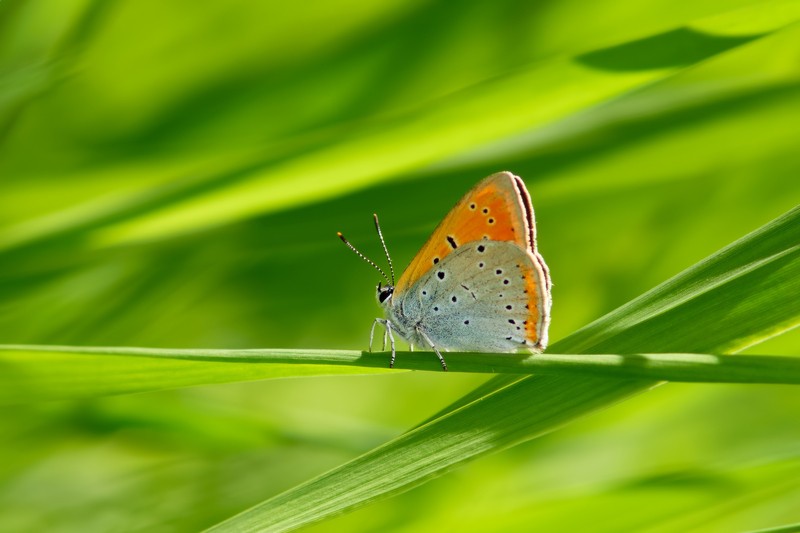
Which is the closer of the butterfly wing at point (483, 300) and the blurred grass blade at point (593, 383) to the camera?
the blurred grass blade at point (593, 383)

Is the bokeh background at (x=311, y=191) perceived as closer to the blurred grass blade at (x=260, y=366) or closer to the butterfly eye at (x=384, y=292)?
the butterfly eye at (x=384, y=292)

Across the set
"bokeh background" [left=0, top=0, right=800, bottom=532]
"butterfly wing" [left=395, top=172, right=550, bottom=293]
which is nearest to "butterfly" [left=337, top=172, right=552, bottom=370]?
"butterfly wing" [left=395, top=172, right=550, bottom=293]

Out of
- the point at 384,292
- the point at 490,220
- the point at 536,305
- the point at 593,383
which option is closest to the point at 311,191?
the point at 384,292


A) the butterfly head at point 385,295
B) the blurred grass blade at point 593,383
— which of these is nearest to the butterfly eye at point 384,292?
the butterfly head at point 385,295

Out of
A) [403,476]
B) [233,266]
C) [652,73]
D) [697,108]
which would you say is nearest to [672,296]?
[403,476]

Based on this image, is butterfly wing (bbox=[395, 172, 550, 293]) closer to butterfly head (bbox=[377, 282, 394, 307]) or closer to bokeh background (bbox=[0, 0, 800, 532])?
butterfly head (bbox=[377, 282, 394, 307])

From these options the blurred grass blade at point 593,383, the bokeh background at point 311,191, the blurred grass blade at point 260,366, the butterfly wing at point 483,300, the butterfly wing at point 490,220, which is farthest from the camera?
the bokeh background at point 311,191
